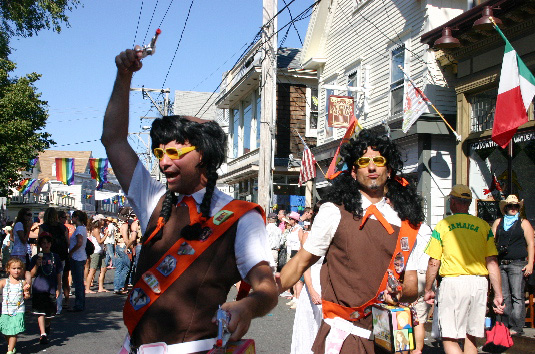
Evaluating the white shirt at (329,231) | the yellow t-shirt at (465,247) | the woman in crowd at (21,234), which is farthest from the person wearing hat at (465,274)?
the woman in crowd at (21,234)

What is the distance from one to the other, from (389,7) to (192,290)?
1570 centimetres

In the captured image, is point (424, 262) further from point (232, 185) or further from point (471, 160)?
point (232, 185)

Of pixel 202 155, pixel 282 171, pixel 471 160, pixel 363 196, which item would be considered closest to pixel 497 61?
pixel 471 160

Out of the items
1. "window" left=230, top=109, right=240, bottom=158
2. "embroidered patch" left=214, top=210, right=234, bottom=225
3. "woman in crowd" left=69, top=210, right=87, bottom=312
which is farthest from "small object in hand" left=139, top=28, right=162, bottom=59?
"window" left=230, top=109, right=240, bottom=158

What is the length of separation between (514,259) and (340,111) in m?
8.99

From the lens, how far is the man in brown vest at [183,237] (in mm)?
2391

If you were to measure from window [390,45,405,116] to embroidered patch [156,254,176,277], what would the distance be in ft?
46.4

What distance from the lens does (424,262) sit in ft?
13.5

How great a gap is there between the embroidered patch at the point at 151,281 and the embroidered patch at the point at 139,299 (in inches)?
1.7

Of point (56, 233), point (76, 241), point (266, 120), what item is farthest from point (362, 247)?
point (266, 120)

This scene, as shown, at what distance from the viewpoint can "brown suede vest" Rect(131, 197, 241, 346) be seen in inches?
93.9

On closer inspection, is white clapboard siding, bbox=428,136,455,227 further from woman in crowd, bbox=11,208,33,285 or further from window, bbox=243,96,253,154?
window, bbox=243,96,253,154

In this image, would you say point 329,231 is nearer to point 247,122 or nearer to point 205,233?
point 205,233

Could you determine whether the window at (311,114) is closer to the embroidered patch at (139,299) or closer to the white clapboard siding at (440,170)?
the white clapboard siding at (440,170)
